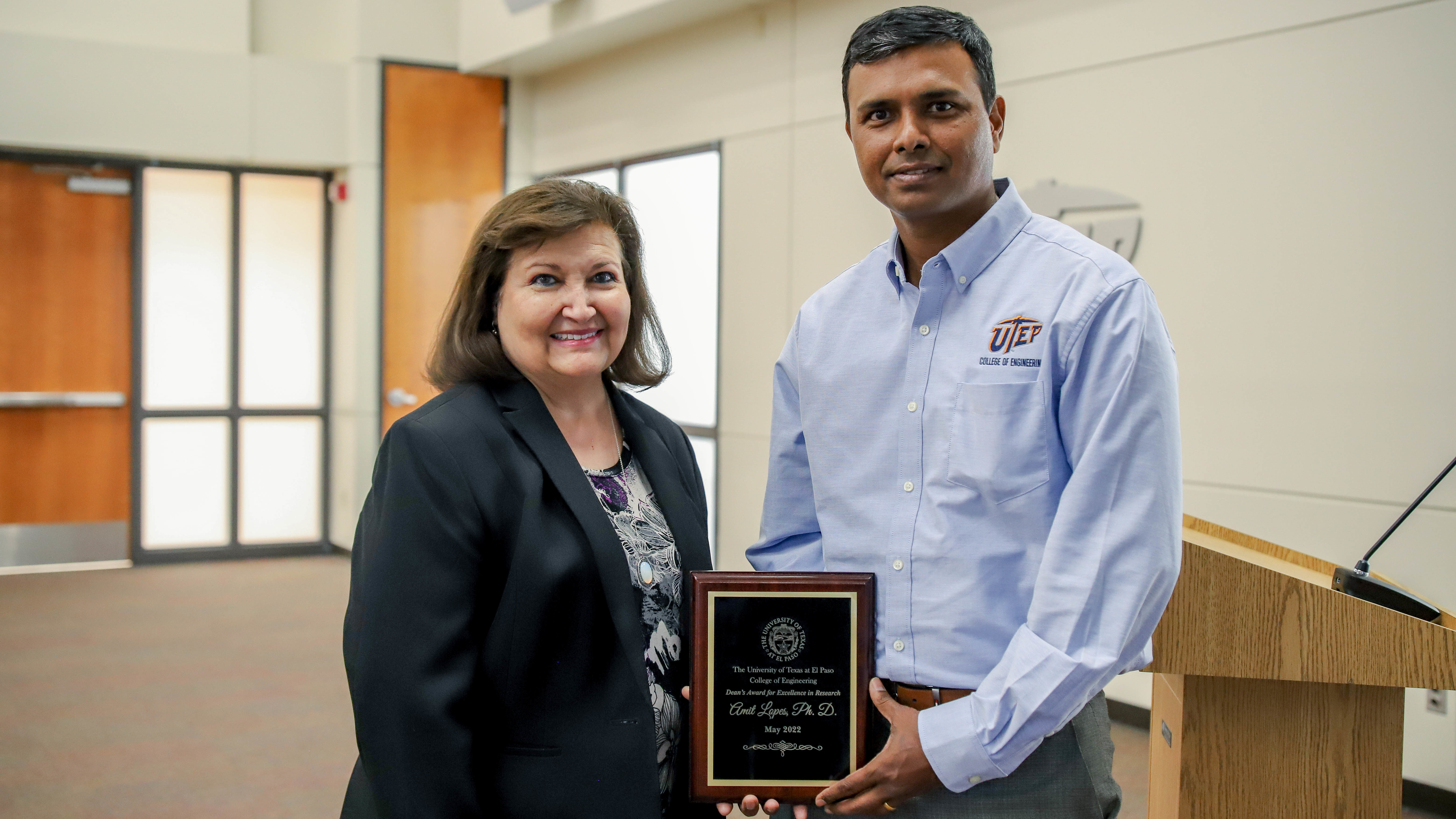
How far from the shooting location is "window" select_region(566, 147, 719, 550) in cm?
667

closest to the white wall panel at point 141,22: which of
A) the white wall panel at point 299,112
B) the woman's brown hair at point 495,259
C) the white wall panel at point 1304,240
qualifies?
the white wall panel at point 299,112

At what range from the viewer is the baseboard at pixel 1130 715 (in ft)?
14.5

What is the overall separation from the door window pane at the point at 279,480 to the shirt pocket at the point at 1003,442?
24.9 ft

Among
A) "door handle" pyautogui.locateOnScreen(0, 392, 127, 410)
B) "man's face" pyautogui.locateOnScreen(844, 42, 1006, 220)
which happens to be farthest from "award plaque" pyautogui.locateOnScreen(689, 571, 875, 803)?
"door handle" pyautogui.locateOnScreen(0, 392, 127, 410)

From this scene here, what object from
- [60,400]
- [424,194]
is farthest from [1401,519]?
[60,400]

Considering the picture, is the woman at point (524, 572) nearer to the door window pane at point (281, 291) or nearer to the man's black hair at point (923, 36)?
the man's black hair at point (923, 36)

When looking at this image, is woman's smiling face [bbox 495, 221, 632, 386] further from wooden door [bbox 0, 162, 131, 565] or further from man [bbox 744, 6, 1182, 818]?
wooden door [bbox 0, 162, 131, 565]

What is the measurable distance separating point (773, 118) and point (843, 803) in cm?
496

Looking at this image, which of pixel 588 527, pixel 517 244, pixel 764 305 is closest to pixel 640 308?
pixel 517 244

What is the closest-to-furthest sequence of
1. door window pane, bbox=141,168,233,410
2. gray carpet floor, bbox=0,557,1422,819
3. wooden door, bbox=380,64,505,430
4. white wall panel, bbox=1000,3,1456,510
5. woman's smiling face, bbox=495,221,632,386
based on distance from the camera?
woman's smiling face, bbox=495,221,632,386 → white wall panel, bbox=1000,3,1456,510 → gray carpet floor, bbox=0,557,1422,819 → door window pane, bbox=141,168,233,410 → wooden door, bbox=380,64,505,430

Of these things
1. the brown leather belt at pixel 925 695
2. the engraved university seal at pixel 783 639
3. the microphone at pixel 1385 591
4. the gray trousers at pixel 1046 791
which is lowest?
the gray trousers at pixel 1046 791

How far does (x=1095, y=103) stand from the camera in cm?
435

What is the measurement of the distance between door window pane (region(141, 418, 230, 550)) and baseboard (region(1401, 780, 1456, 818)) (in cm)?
736

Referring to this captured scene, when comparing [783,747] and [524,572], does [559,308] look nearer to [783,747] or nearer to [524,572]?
[524,572]
